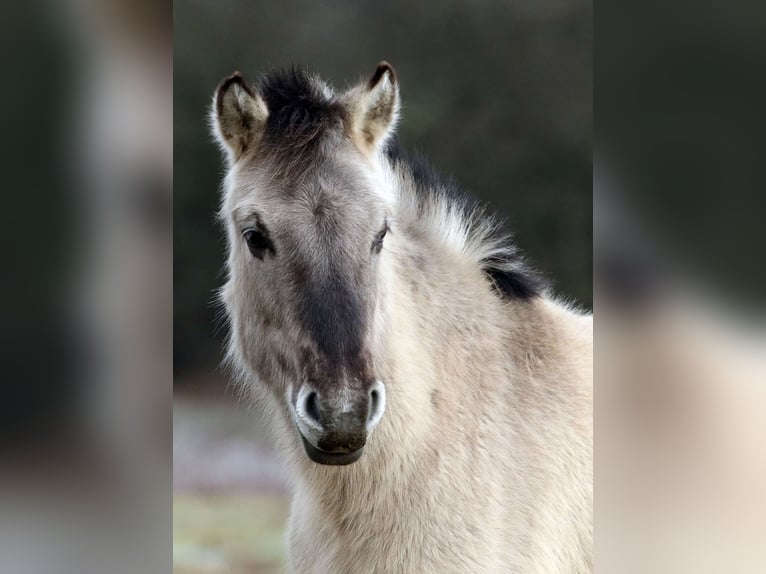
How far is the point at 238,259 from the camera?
85.3 inches

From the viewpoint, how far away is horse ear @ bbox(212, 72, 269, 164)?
207cm

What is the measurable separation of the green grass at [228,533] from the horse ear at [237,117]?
3323 mm

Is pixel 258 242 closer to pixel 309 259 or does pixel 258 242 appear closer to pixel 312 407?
pixel 309 259

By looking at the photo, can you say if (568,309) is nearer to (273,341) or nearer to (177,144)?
(273,341)

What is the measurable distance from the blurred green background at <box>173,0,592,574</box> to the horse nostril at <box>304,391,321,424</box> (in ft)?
Answer: 13.8

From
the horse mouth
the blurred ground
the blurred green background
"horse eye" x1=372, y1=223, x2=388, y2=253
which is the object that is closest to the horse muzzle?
the horse mouth

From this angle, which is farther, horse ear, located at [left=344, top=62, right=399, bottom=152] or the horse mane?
the horse mane

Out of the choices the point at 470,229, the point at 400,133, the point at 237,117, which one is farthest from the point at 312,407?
the point at 400,133

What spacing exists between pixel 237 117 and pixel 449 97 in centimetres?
547

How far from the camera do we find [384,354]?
208 cm

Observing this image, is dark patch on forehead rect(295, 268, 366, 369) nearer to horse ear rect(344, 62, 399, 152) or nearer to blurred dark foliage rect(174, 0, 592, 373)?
horse ear rect(344, 62, 399, 152)

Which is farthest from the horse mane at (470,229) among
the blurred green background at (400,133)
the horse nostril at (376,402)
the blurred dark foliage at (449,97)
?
the blurred dark foliage at (449,97)
